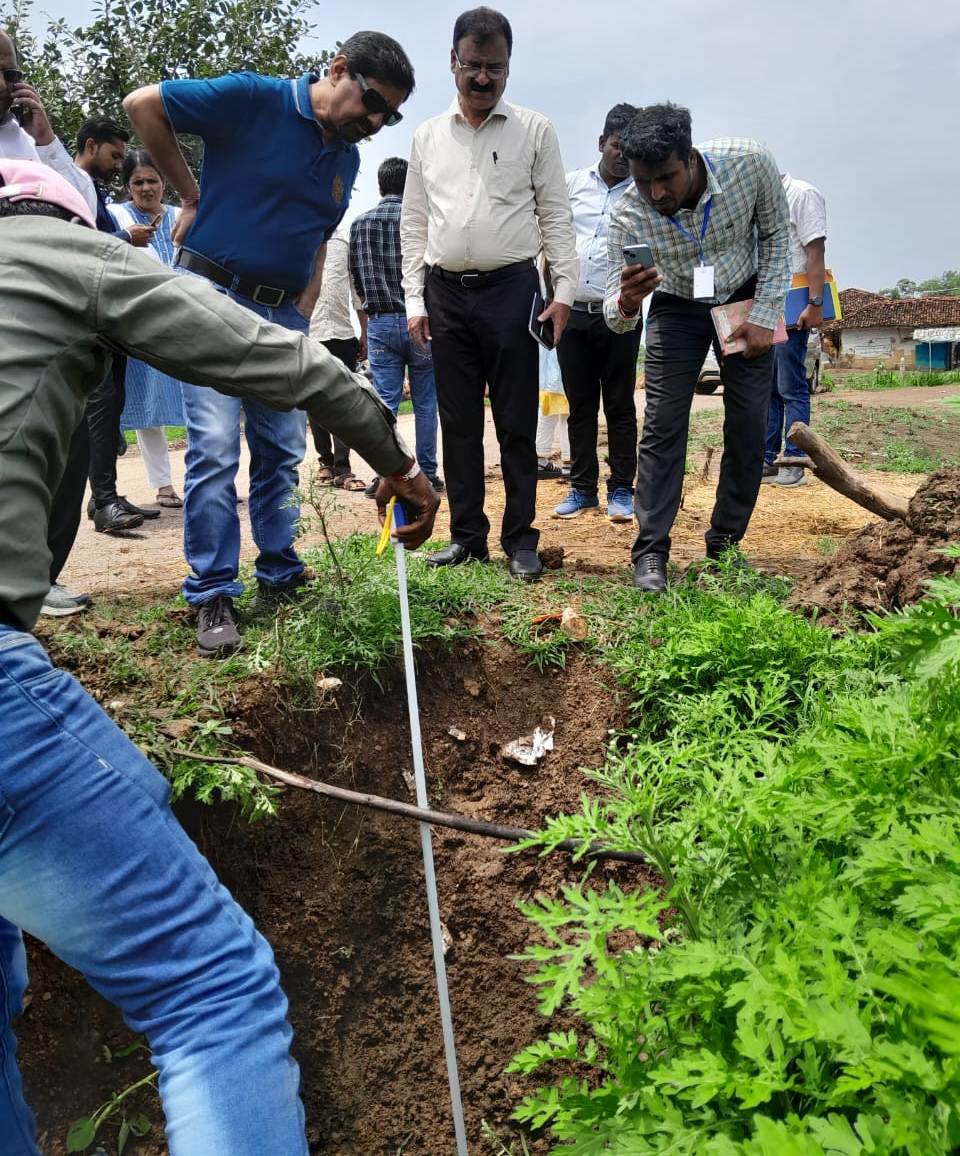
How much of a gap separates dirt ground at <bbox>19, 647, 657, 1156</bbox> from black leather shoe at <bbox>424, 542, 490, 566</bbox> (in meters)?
0.88

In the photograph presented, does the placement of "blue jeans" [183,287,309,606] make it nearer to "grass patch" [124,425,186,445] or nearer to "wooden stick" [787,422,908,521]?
"wooden stick" [787,422,908,521]

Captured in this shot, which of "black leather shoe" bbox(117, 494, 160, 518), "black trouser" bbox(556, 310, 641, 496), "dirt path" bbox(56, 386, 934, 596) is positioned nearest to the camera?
"dirt path" bbox(56, 386, 934, 596)

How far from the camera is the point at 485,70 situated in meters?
3.85

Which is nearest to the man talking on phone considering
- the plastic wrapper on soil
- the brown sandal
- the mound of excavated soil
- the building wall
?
the mound of excavated soil

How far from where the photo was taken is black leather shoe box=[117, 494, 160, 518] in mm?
5566

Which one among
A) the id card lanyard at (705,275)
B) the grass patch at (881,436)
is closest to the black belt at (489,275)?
the id card lanyard at (705,275)

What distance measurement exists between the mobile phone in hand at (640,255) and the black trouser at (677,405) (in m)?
0.29

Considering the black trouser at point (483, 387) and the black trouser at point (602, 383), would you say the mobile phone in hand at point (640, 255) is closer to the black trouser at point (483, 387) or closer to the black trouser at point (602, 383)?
the black trouser at point (483, 387)

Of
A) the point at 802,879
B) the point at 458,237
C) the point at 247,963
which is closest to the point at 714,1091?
the point at 802,879

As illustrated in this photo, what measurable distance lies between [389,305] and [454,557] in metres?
2.74

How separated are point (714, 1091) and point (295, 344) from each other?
1.59 metres

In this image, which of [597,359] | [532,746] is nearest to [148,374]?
[597,359]

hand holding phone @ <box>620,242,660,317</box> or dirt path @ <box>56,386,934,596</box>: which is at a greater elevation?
hand holding phone @ <box>620,242,660,317</box>

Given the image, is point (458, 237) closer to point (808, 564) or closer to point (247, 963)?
point (808, 564)
